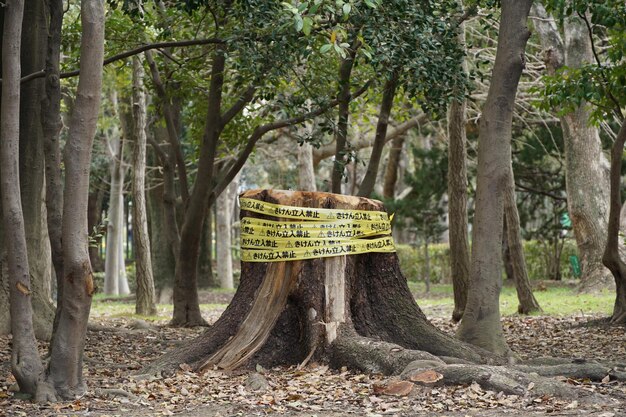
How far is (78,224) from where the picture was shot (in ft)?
22.0

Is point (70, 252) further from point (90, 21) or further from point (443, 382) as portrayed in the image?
point (443, 382)

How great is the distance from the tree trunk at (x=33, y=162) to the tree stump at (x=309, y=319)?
3.36 meters

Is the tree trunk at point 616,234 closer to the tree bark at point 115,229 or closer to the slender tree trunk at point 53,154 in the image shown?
the slender tree trunk at point 53,154

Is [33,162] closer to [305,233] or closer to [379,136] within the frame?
[305,233]

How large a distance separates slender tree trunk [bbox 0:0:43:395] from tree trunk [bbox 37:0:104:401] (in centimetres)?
20

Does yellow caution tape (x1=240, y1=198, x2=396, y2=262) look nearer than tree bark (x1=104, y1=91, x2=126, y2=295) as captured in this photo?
Yes

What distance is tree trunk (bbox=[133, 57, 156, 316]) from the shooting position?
51.9 ft

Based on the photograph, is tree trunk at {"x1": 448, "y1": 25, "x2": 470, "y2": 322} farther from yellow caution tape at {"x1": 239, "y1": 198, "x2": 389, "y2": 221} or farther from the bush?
the bush

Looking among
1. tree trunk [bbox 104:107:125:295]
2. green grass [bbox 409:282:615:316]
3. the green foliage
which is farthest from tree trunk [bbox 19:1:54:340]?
tree trunk [bbox 104:107:125:295]

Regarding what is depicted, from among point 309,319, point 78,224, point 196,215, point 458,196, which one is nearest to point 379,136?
point 458,196

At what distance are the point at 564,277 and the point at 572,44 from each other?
14628mm

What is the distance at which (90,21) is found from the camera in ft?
22.2

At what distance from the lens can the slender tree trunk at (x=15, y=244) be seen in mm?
6539

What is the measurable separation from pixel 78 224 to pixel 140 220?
946 cm
